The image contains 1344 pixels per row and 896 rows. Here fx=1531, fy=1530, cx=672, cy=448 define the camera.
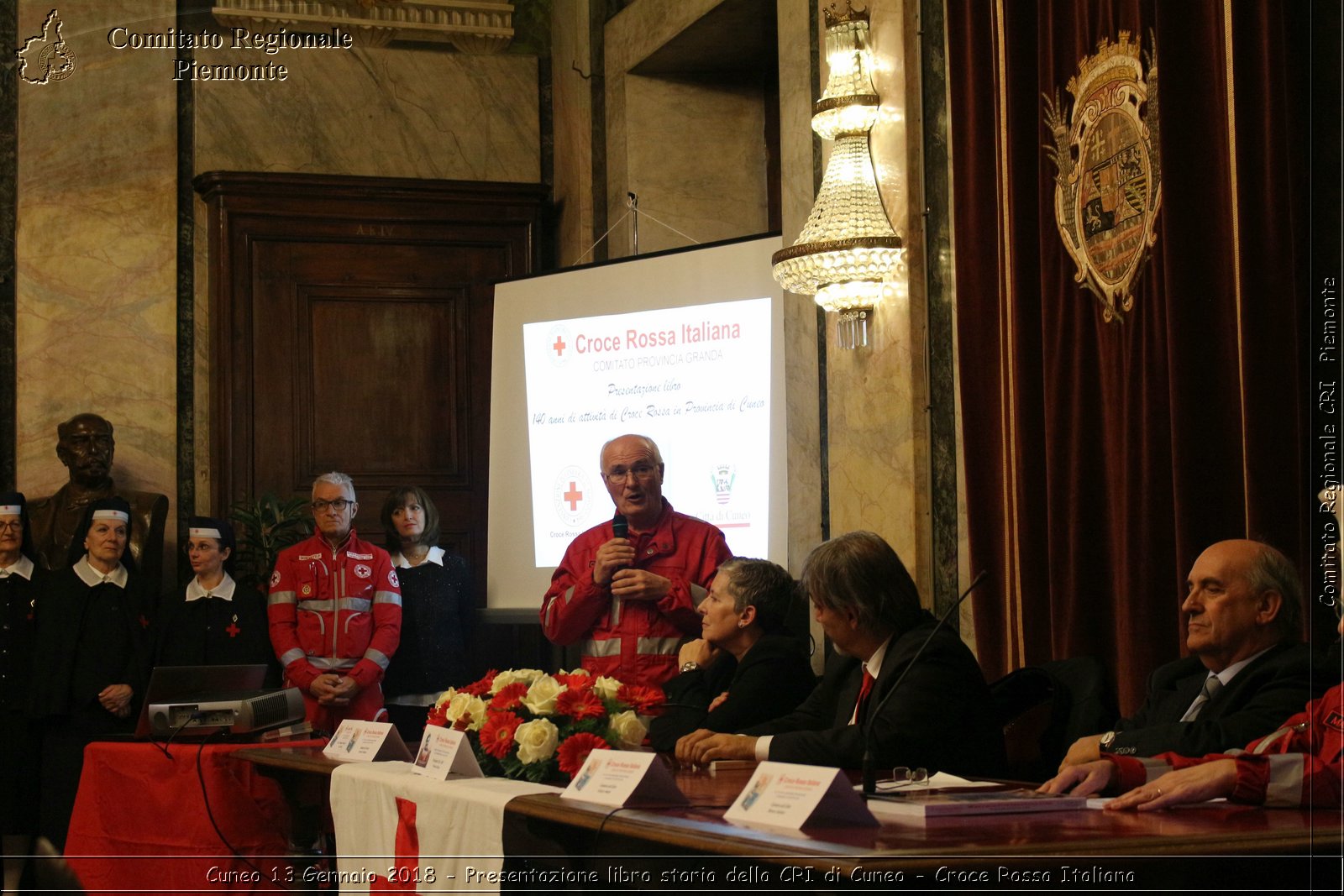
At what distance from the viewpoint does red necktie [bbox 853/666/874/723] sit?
3.12 meters

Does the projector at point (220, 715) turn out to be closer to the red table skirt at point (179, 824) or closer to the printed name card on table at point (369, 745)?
the red table skirt at point (179, 824)

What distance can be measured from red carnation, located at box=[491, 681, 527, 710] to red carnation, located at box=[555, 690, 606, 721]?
0.09 m

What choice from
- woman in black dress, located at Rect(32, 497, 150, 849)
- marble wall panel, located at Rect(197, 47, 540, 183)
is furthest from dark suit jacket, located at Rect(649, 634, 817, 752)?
marble wall panel, located at Rect(197, 47, 540, 183)

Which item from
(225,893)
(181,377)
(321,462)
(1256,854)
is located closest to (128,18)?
(181,377)

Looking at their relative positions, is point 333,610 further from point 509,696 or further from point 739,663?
point 509,696

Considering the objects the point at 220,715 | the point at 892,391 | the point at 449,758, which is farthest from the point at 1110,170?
the point at 220,715

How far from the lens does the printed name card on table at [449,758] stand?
309cm

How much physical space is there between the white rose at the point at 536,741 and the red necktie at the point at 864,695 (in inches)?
24.7

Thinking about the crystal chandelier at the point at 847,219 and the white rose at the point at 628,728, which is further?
the crystal chandelier at the point at 847,219

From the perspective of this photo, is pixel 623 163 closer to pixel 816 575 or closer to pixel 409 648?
pixel 409 648

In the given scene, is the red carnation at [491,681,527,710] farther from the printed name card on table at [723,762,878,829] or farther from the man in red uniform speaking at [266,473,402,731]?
the man in red uniform speaking at [266,473,402,731]

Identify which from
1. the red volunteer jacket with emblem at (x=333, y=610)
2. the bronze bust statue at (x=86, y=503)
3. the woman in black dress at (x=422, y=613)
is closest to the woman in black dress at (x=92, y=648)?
the red volunteer jacket with emblem at (x=333, y=610)

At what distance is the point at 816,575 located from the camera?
123 inches

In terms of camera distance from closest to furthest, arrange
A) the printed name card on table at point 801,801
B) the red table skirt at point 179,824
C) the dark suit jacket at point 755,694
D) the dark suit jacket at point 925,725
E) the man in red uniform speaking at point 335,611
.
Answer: the printed name card on table at point 801,801
the dark suit jacket at point 925,725
the dark suit jacket at point 755,694
the red table skirt at point 179,824
the man in red uniform speaking at point 335,611
